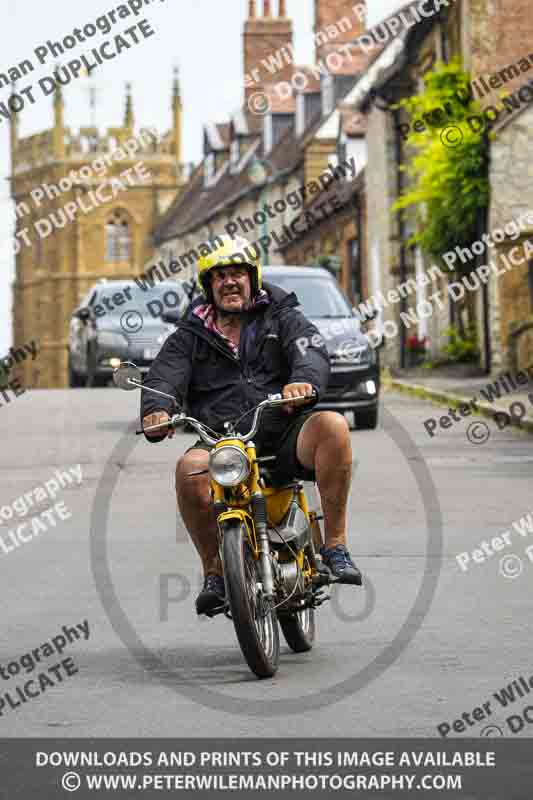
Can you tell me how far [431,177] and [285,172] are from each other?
1091 inches

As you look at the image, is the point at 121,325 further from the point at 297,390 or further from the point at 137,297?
the point at 297,390

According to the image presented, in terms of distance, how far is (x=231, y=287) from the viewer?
7066 mm

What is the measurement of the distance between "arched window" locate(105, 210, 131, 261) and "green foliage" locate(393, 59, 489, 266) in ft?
256

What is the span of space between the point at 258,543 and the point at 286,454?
46cm

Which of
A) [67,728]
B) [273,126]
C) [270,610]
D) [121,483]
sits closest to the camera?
[67,728]

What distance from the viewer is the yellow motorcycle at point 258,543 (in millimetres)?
6328

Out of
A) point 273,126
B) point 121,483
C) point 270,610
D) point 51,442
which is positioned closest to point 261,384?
point 270,610

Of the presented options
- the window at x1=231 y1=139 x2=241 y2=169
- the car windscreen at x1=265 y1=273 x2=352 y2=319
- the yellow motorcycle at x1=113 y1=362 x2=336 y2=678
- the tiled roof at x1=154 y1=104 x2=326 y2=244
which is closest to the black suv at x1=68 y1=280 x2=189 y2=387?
the car windscreen at x1=265 y1=273 x2=352 y2=319

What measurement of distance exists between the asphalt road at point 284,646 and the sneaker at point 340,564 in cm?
33

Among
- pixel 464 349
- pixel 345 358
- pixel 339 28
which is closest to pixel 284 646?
pixel 345 358

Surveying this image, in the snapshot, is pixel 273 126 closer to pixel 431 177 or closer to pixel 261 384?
pixel 431 177

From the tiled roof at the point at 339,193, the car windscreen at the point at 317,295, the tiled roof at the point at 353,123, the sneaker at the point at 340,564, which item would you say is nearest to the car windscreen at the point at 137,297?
the car windscreen at the point at 317,295
